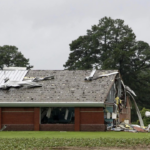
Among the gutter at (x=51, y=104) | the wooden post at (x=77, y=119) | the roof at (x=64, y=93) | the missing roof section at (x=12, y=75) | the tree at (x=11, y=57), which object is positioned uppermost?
the tree at (x=11, y=57)

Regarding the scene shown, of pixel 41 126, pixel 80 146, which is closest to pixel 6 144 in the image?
pixel 80 146

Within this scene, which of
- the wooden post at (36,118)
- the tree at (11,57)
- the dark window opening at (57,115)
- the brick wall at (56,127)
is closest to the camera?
the brick wall at (56,127)

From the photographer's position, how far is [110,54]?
65625 mm

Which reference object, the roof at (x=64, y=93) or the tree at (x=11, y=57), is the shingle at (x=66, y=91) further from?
the tree at (x=11, y=57)

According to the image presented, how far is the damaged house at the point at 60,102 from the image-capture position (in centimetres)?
3509

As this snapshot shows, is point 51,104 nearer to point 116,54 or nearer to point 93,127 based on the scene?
point 93,127

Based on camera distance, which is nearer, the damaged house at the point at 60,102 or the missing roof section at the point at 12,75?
the damaged house at the point at 60,102

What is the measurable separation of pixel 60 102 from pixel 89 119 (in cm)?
236

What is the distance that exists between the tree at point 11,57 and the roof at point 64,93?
1136 inches

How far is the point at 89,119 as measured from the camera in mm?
35125

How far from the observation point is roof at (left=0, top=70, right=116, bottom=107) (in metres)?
35.1

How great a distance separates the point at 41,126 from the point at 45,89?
3.03 meters

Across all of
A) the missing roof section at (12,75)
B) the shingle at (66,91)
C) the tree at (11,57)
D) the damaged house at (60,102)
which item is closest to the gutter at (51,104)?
the damaged house at (60,102)

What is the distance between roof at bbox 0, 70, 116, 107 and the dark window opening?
3.92 feet
